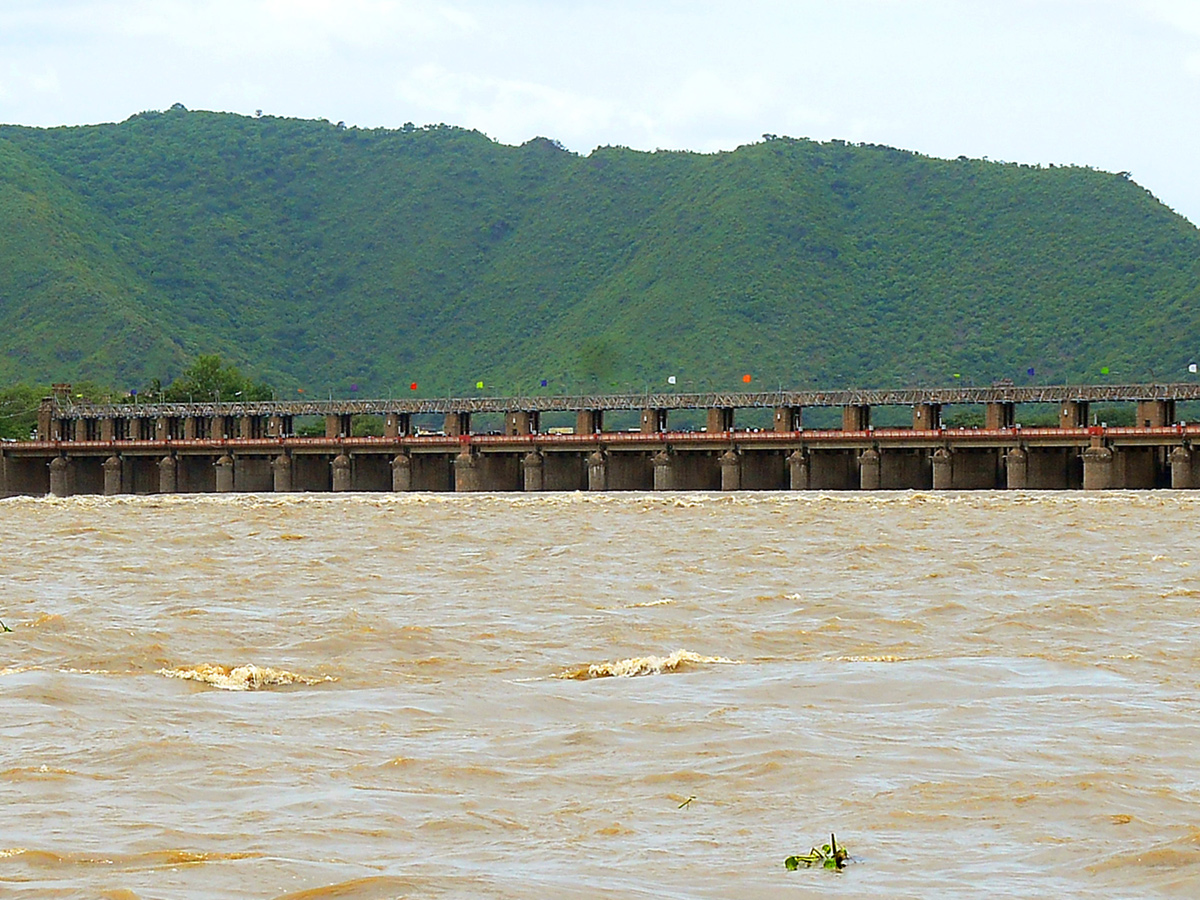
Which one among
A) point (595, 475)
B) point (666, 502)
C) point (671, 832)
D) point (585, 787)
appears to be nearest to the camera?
point (671, 832)

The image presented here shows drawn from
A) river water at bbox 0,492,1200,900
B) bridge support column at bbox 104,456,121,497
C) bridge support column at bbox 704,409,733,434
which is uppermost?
bridge support column at bbox 704,409,733,434

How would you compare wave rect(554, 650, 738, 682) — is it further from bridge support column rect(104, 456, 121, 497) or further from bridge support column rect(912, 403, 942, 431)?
bridge support column rect(104, 456, 121, 497)

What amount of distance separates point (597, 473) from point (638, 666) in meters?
89.9

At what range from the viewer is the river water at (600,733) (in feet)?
35.7

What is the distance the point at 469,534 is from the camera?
175 ft

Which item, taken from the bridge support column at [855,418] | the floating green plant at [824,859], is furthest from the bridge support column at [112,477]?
the floating green plant at [824,859]

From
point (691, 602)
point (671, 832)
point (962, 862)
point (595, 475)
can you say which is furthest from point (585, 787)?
point (595, 475)

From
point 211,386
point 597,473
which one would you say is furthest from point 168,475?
point 211,386

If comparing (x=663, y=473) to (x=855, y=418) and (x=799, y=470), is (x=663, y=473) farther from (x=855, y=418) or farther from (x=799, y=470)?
(x=855, y=418)

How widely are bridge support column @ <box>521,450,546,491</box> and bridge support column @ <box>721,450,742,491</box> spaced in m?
12.1

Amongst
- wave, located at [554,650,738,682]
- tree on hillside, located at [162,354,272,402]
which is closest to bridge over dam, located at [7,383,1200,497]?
tree on hillside, located at [162,354,272,402]

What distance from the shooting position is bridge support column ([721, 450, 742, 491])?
4176 inches

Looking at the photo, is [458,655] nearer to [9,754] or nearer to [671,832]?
[9,754]

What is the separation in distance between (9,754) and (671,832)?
19.0 feet
